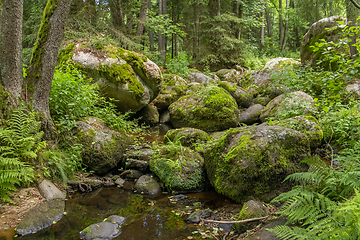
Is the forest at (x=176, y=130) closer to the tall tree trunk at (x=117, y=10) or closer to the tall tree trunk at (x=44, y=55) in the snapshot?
the tall tree trunk at (x=44, y=55)

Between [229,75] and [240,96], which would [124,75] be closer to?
[240,96]

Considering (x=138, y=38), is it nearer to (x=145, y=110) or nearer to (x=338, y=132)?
(x=145, y=110)

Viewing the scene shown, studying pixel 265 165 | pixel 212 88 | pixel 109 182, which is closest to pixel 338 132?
pixel 265 165

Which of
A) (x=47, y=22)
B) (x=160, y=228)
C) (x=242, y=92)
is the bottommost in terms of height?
(x=160, y=228)

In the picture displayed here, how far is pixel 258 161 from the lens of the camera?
4141 millimetres

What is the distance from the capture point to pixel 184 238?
3.32 m

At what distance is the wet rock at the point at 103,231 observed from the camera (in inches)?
126

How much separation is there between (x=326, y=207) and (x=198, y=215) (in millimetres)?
2208

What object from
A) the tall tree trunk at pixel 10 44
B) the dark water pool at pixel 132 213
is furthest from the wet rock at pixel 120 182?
the tall tree trunk at pixel 10 44

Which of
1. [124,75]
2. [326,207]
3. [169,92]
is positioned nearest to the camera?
[326,207]

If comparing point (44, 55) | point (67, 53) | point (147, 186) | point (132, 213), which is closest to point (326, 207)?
point (132, 213)

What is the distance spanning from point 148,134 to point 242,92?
5.95m

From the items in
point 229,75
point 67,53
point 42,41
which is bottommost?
point 229,75

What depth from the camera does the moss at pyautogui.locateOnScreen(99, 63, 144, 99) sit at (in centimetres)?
805
